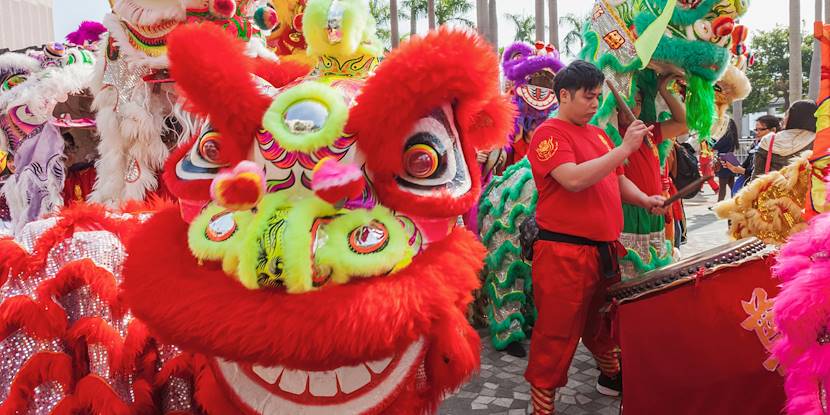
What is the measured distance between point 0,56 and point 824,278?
5.74m

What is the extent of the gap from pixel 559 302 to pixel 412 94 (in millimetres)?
1233

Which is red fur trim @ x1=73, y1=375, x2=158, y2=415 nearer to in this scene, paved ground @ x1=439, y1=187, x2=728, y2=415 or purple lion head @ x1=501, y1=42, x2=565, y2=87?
paved ground @ x1=439, y1=187, x2=728, y2=415

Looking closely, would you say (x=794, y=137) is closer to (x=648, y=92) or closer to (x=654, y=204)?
(x=648, y=92)

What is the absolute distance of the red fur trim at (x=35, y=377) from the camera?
5.07 feet

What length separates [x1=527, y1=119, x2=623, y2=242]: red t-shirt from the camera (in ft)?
7.64

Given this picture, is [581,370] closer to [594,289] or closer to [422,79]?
[594,289]

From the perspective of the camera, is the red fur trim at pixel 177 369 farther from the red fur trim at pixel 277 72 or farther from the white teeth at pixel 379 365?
the red fur trim at pixel 277 72

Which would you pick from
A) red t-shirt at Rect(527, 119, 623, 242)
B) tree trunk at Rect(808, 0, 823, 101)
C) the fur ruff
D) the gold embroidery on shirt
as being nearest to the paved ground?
red t-shirt at Rect(527, 119, 623, 242)

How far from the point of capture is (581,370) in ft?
10.7

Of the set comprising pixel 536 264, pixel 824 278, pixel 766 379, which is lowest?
pixel 766 379

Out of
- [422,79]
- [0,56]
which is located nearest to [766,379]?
[422,79]

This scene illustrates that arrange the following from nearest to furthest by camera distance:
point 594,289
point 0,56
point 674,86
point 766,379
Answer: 1. point 766,379
2. point 594,289
3. point 674,86
4. point 0,56

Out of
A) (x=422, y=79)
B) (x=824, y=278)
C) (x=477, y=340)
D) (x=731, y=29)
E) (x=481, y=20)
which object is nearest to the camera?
(x=824, y=278)

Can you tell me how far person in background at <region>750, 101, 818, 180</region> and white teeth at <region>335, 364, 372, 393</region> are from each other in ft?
13.3
